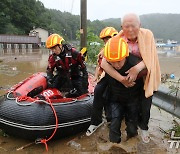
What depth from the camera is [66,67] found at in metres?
5.40

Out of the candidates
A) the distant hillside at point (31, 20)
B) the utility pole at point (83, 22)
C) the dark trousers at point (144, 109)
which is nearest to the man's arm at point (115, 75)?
the dark trousers at point (144, 109)

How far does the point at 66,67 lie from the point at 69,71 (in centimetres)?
20

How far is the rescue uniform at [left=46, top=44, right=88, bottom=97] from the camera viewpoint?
522cm

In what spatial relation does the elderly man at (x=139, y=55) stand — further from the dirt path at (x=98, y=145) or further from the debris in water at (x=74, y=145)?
the debris in water at (x=74, y=145)

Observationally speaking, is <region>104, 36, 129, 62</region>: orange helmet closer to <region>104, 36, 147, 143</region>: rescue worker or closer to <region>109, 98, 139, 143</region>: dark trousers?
<region>104, 36, 147, 143</region>: rescue worker

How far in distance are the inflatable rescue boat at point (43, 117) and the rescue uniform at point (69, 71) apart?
84cm

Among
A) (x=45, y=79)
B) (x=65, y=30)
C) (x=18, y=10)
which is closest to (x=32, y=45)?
(x=18, y=10)

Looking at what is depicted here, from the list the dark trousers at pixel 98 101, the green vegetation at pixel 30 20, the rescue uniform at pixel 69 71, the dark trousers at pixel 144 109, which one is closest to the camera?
the dark trousers at pixel 144 109

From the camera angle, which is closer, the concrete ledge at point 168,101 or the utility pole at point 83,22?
the concrete ledge at point 168,101

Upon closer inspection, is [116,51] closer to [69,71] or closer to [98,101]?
[98,101]

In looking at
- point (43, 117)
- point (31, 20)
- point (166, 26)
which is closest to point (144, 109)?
point (43, 117)

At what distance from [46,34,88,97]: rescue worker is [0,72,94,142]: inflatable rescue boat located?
2.81ft

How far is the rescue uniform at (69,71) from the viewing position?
522 centimetres

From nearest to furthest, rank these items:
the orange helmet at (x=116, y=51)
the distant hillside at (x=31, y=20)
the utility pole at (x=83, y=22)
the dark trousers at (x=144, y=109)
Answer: the orange helmet at (x=116, y=51), the dark trousers at (x=144, y=109), the utility pole at (x=83, y=22), the distant hillside at (x=31, y=20)
